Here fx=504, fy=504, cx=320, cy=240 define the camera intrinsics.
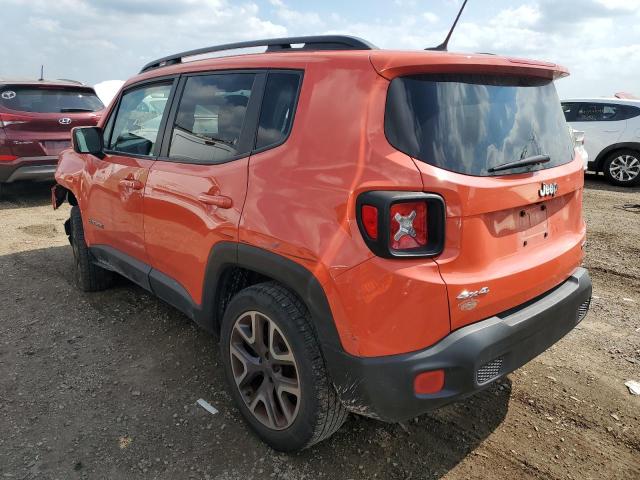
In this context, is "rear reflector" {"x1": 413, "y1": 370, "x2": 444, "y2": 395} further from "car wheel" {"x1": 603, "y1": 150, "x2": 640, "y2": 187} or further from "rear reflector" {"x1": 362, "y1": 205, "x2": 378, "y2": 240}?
"car wheel" {"x1": 603, "y1": 150, "x2": 640, "y2": 187}

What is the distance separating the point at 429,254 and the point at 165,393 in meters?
1.88

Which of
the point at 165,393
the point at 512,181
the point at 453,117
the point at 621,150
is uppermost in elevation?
the point at 453,117

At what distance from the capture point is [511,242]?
2.08 m

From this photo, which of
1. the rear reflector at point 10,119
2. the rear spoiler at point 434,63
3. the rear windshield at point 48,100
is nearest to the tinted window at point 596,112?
the rear windshield at point 48,100

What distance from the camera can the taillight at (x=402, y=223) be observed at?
5.86ft

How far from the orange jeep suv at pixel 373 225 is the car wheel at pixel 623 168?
27.4 ft

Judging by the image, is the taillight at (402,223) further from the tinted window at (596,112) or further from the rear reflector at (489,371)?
the tinted window at (596,112)

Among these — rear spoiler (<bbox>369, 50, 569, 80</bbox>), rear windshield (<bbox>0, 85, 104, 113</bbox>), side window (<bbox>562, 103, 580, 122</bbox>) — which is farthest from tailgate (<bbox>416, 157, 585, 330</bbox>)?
side window (<bbox>562, 103, 580, 122</bbox>)

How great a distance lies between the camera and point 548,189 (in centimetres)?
220

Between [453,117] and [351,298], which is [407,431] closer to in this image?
[351,298]

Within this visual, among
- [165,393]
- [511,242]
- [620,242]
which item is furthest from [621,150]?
[165,393]

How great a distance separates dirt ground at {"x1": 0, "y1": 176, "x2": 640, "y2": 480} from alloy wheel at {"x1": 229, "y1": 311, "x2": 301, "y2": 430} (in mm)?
204

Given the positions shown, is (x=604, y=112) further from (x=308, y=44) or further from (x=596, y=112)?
(x=308, y=44)

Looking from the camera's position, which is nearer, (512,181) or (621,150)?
(512,181)
